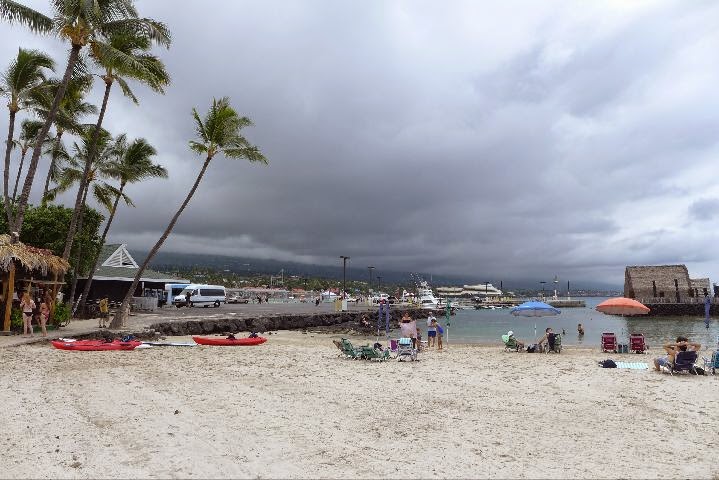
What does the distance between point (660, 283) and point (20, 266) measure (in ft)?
268

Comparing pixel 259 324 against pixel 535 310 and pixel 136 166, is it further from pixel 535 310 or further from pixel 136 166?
pixel 535 310

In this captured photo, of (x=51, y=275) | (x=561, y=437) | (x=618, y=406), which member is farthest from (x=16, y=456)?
(x=51, y=275)

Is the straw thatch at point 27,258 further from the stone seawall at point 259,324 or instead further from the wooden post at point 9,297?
the stone seawall at point 259,324

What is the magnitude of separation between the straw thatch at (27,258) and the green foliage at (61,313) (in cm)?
181

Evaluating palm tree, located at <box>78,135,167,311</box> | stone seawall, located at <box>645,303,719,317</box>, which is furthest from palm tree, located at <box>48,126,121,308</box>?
stone seawall, located at <box>645,303,719,317</box>

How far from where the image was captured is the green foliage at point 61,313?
20000mm

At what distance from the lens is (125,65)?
1905 centimetres

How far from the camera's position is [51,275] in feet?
64.6

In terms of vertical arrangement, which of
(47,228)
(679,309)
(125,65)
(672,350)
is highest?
(125,65)

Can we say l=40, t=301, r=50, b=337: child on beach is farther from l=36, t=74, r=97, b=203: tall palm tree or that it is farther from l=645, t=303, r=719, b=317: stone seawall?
l=645, t=303, r=719, b=317: stone seawall

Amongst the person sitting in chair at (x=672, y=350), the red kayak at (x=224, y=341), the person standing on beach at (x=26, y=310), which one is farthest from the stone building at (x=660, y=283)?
the person standing on beach at (x=26, y=310)

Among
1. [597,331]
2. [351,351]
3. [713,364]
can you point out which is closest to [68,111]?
[351,351]

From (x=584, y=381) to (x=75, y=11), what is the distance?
67.1ft

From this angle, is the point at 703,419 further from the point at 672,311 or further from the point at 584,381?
the point at 672,311
